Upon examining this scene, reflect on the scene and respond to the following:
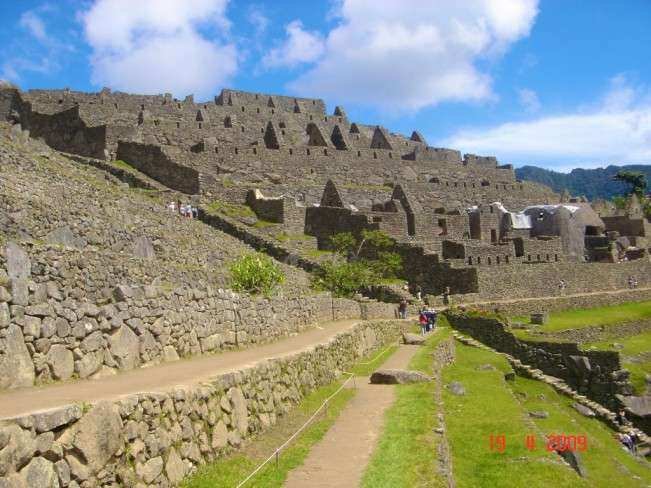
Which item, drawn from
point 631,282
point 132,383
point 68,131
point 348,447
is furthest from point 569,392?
point 68,131

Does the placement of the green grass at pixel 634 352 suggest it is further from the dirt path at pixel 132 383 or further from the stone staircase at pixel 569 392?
the dirt path at pixel 132 383

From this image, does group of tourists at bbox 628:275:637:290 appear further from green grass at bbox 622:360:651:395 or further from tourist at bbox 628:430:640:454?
tourist at bbox 628:430:640:454

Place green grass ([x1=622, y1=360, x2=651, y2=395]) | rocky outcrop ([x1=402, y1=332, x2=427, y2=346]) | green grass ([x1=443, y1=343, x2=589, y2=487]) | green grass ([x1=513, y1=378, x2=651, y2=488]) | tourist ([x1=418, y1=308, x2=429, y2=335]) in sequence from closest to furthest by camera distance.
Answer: green grass ([x1=443, y1=343, x2=589, y2=487]), green grass ([x1=513, y1=378, x2=651, y2=488]), rocky outcrop ([x1=402, y1=332, x2=427, y2=346]), green grass ([x1=622, y1=360, x2=651, y2=395]), tourist ([x1=418, y1=308, x2=429, y2=335])

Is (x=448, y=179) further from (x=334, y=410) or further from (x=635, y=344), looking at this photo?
(x=334, y=410)

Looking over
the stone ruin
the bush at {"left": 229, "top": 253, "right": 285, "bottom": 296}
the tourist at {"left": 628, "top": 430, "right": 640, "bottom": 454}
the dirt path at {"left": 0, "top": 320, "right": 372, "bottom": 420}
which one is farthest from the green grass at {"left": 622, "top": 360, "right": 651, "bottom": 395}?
the dirt path at {"left": 0, "top": 320, "right": 372, "bottom": 420}

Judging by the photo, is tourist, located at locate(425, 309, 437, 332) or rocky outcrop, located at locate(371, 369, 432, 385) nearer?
rocky outcrop, located at locate(371, 369, 432, 385)

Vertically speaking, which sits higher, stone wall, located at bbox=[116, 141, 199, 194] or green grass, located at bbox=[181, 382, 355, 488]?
stone wall, located at bbox=[116, 141, 199, 194]

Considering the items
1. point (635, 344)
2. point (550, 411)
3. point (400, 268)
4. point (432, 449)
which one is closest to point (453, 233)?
point (400, 268)

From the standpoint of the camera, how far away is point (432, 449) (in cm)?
985

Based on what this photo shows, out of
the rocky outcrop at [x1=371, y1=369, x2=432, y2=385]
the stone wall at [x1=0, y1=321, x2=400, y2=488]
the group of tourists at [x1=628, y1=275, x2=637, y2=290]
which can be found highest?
the group of tourists at [x1=628, y1=275, x2=637, y2=290]

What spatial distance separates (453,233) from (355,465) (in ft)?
98.9

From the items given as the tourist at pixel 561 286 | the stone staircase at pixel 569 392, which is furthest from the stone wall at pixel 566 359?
the tourist at pixel 561 286

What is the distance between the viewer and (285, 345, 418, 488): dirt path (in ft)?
27.2

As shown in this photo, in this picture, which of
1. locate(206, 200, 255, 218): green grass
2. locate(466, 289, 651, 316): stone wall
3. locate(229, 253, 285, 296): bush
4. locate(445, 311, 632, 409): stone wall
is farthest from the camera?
locate(466, 289, 651, 316): stone wall
